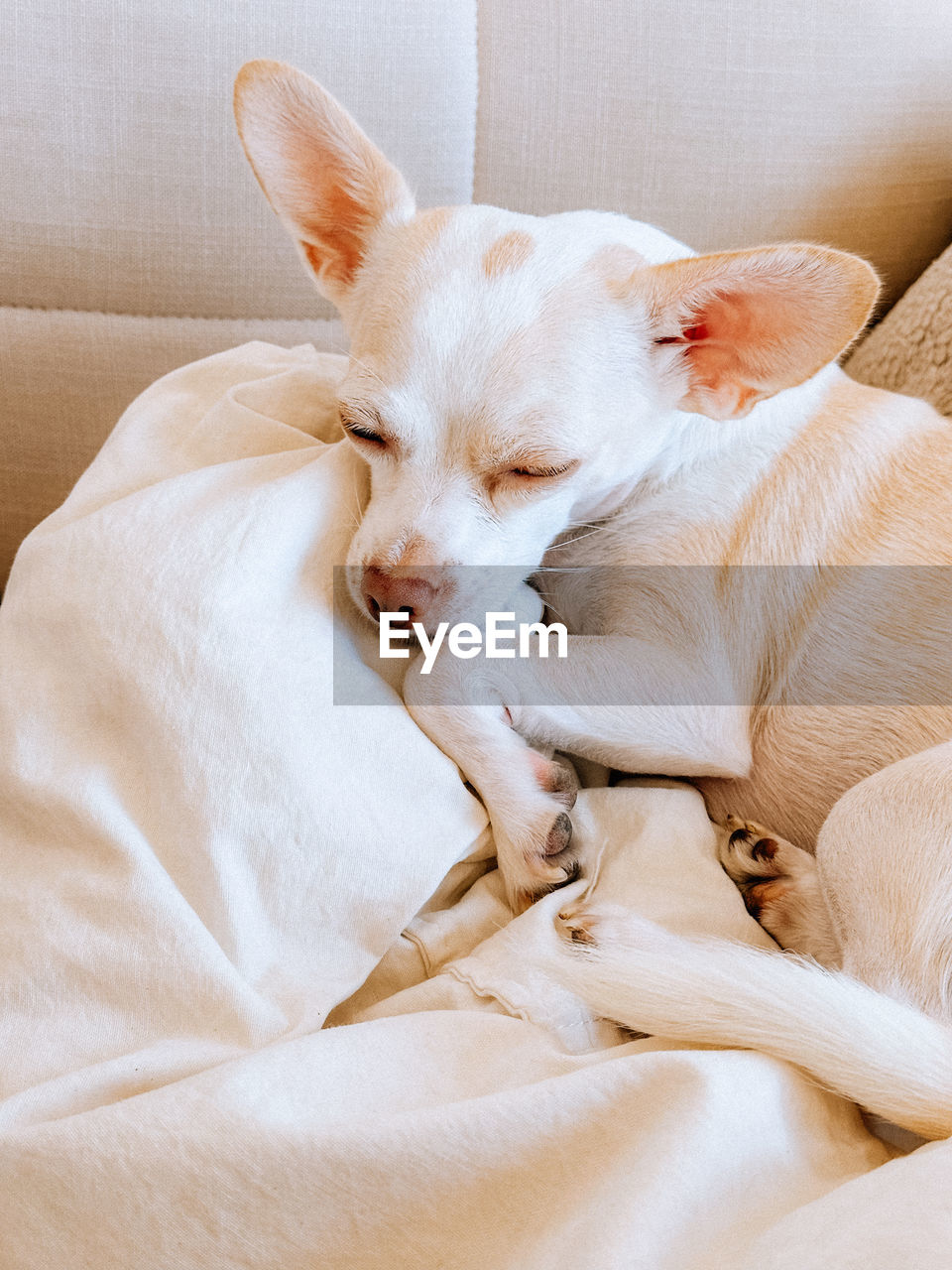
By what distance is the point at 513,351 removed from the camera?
99 cm

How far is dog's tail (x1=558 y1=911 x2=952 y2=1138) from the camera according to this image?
0.78 m

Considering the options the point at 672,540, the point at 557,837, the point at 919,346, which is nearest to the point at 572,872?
the point at 557,837

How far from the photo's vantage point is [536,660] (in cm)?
114

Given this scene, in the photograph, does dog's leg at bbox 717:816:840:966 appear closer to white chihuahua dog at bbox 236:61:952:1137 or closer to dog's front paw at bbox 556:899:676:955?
white chihuahua dog at bbox 236:61:952:1137

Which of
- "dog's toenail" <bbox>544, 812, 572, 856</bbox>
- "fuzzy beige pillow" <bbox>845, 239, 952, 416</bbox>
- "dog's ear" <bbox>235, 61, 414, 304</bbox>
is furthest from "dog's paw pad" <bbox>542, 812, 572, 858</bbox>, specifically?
"fuzzy beige pillow" <bbox>845, 239, 952, 416</bbox>

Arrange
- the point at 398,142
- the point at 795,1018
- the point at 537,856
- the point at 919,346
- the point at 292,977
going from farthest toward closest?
the point at 398,142 → the point at 919,346 → the point at 537,856 → the point at 292,977 → the point at 795,1018

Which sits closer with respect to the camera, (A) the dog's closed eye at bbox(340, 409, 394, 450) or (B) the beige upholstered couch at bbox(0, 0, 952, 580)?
(A) the dog's closed eye at bbox(340, 409, 394, 450)

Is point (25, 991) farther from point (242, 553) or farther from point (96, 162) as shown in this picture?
point (96, 162)

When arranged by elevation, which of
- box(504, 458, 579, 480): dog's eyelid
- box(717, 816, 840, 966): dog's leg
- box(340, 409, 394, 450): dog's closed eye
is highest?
box(340, 409, 394, 450): dog's closed eye

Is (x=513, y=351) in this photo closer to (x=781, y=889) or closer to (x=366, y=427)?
(x=366, y=427)

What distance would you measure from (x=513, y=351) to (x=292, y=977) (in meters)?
0.64

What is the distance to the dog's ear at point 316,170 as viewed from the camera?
1.05 metres

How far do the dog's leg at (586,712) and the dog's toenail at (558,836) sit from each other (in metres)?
0.03

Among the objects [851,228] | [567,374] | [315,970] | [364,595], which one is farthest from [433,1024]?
[851,228]
